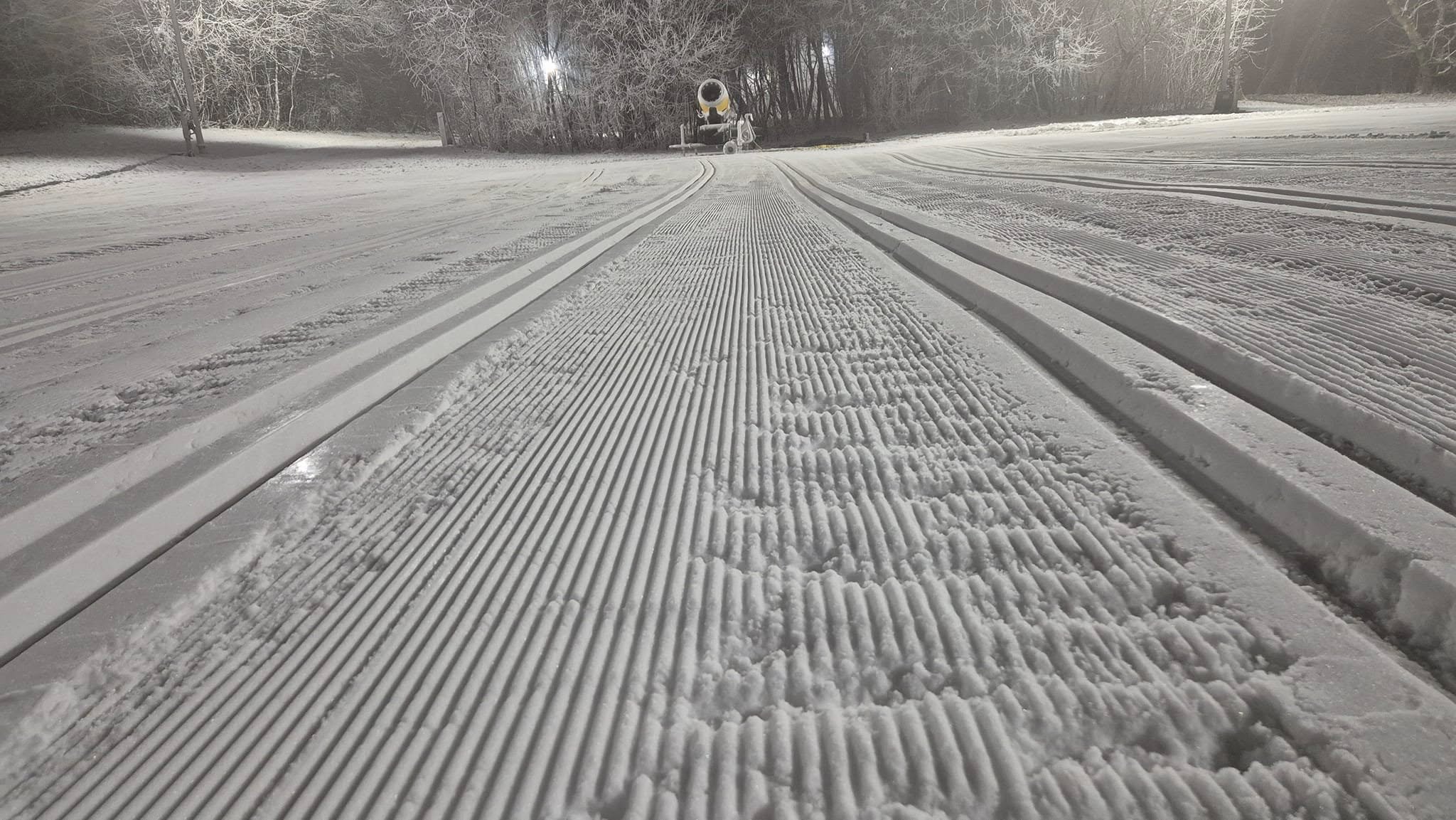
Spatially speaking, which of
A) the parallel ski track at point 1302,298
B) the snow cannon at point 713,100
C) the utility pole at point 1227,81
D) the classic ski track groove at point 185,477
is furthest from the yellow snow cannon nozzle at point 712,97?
the classic ski track groove at point 185,477

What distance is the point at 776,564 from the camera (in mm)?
1023

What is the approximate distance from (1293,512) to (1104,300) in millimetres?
1110

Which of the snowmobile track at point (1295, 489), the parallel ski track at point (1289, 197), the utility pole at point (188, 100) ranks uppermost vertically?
the utility pole at point (188, 100)

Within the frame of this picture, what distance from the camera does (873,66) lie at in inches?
730

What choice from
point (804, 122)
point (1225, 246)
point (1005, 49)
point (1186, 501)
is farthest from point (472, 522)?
point (804, 122)

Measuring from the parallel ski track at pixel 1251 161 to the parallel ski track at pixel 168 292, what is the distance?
17.0 ft

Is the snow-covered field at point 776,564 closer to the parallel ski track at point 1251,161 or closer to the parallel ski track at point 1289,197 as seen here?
the parallel ski track at point 1289,197

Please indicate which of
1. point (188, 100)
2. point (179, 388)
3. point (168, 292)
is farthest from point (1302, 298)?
point (188, 100)

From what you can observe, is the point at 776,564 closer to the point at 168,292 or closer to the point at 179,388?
the point at 179,388

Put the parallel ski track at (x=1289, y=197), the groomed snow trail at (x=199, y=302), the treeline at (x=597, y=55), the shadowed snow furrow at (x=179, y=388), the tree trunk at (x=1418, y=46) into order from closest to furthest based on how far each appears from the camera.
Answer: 1. the shadowed snow furrow at (x=179, y=388)
2. the groomed snow trail at (x=199, y=302)
3. the parallel ski track at (x=1289, y=197)
4. the treeline at (x=597, y=55)
5. the tree trunk at (x=1418, y=46)

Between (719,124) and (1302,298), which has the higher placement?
(719,124)

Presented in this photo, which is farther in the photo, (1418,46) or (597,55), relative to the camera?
(1418,46)

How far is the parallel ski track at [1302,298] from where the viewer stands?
52.4 inches

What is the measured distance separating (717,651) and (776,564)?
7.5 inches
